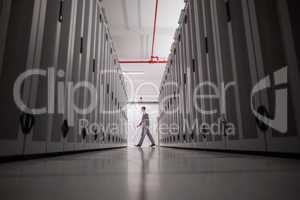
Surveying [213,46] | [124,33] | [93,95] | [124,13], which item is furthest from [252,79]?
[124,33]

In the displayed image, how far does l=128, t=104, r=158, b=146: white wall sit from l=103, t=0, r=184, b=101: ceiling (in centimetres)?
440

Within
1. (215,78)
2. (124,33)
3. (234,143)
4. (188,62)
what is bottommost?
(234,143)

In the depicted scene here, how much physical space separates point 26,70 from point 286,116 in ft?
5.53

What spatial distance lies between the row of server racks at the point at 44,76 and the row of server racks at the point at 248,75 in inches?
62.0

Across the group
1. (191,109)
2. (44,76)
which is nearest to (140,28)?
(191,109)

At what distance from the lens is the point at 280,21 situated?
1324 mm

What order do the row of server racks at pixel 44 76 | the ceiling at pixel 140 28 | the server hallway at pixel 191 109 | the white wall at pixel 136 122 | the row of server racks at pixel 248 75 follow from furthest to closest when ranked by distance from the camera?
the white wall at pixel 136 122 < the ceiling at pixel 140 28 < the row of server racks at pixel 44 76 < the row of server racks at pixel 248 75 < the server hallway at pixel 191 109

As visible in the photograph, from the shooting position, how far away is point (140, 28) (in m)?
7.20

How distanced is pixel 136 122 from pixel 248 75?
12714mm

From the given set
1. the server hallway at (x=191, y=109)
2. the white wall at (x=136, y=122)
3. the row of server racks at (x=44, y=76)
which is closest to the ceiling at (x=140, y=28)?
the server hallway at (x=191, y=109)

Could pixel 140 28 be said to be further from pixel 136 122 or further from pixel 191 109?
pixel 136 122

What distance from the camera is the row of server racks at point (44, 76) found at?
1.41 m

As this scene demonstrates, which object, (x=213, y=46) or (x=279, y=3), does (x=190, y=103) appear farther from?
(x=279, y=3)

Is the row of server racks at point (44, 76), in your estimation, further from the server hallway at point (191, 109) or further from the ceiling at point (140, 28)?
the ceiling at point (140, 28)
